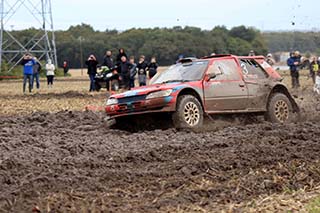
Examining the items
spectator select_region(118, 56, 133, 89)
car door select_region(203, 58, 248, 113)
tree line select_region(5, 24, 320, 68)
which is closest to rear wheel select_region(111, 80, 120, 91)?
spectator select_region(118, 56, 133, 89)

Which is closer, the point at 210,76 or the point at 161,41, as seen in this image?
the point at 210,76

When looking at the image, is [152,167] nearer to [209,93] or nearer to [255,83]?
[209,93]

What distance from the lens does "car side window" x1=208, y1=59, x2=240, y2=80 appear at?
14484 mm

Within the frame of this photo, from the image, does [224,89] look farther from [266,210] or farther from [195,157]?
[266,210]

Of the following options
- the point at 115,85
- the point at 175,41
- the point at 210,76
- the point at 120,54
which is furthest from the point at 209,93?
the point at 175,41

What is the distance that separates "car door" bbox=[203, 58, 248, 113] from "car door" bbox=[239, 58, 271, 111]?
0.49 ft

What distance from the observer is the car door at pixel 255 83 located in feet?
48.7

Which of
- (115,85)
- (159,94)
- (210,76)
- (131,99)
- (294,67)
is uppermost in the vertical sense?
(210,76)

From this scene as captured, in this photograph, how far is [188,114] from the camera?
13594 mm

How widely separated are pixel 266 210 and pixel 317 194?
3.09ft

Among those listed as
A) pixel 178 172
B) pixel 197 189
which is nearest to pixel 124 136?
pixel 178 172

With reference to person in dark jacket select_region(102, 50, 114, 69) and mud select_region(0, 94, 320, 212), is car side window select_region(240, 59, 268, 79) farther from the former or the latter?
person in dark jacket select_region(102, 50, 114, 69)

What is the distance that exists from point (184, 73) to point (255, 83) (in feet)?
5.23

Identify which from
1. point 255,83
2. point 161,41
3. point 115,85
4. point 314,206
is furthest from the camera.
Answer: point 161,41
